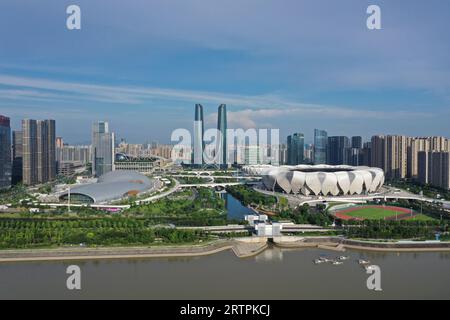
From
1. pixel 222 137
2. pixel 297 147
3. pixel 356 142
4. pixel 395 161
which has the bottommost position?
pixel 395 161

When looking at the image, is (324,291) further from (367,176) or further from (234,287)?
(367,176)

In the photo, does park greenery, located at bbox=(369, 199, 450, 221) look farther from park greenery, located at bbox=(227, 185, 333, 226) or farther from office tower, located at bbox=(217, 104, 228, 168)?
office tower, located at bbox=(217, 104, 228, 168)

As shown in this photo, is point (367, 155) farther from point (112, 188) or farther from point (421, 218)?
point (112, 188)

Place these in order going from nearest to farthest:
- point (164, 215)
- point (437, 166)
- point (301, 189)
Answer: point (164, 215)
point (301, 189)
point (437, 166)

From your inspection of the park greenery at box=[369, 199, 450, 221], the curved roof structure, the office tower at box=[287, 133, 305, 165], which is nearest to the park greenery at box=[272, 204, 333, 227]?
the park greenery at box=[369, 199, 450, 221]

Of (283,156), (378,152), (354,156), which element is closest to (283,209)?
(378,152)

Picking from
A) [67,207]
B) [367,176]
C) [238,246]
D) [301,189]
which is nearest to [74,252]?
[238,246]
